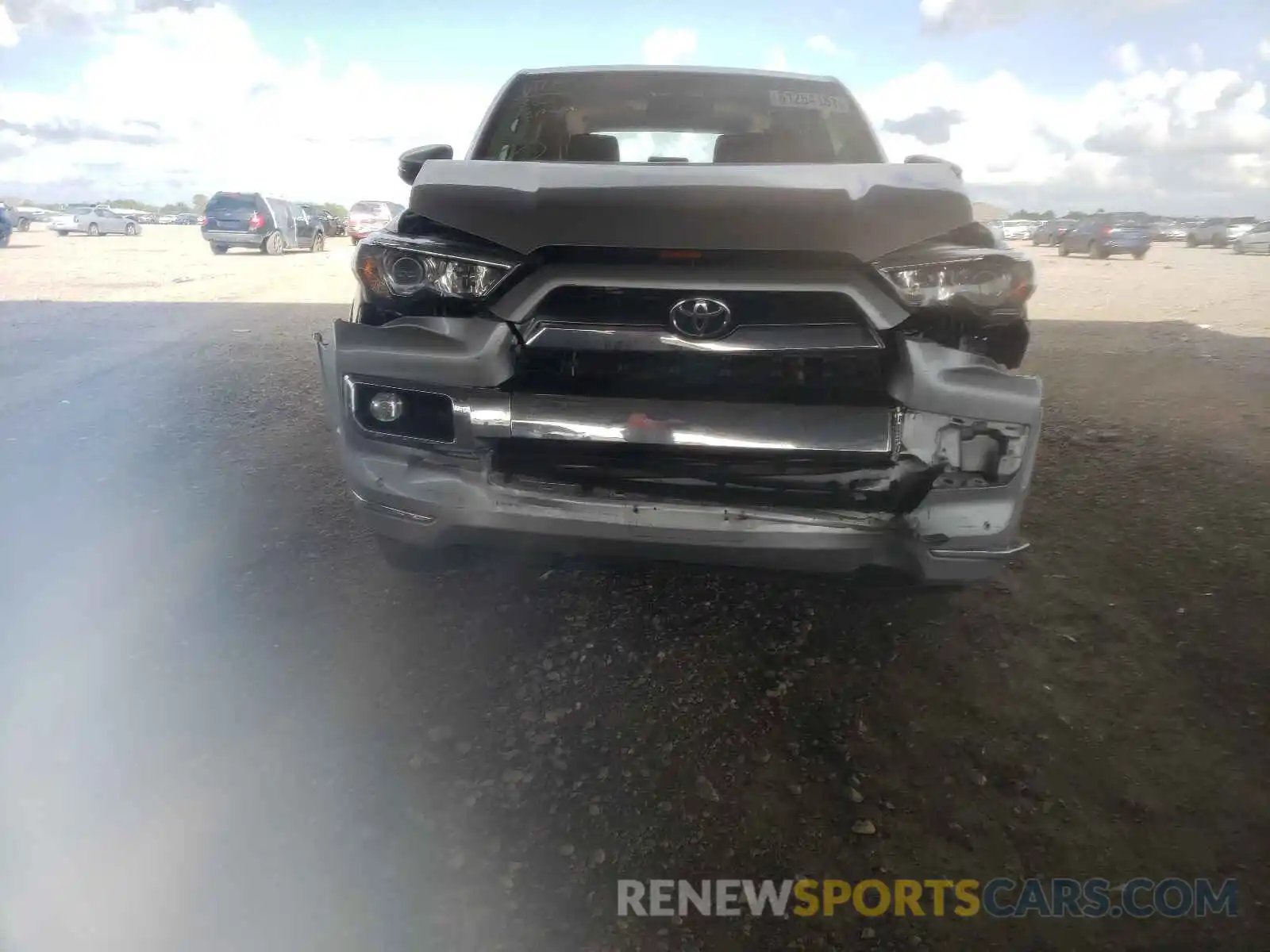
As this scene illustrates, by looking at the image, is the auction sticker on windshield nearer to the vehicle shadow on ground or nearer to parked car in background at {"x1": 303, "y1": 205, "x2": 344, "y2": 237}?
the vehicle shadow on ground

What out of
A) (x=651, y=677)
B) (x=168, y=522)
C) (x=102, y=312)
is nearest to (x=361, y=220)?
(x=102, y=312)

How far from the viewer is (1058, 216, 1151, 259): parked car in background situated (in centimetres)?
2612

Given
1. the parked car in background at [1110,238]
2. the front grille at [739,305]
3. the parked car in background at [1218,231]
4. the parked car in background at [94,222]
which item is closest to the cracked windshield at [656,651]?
the front grille at [739,305]

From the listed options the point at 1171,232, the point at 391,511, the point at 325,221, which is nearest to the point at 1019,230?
the point at 1171,232

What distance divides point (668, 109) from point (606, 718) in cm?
294

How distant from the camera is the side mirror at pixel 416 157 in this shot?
11.0 ft

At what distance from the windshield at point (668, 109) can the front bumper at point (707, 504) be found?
1.98 metres

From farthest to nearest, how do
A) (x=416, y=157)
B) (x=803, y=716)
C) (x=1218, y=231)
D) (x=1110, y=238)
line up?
(x=1218, y=231), (x=1110, y=238), (x=416, y=157), (x=803, y=716)

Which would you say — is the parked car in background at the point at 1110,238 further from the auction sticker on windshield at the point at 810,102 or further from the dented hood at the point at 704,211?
the dented hood at the point at 704,211

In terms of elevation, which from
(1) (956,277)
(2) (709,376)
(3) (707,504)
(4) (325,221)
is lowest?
(4) (325,221)

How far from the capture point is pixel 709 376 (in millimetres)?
2148

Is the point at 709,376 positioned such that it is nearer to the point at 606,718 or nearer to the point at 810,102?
the point at 606,718

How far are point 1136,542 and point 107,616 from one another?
3852 millimetres

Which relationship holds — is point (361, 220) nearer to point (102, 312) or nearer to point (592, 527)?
point (102, 312)
